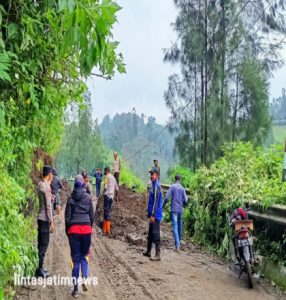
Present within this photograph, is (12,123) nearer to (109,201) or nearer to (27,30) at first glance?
(27,30)

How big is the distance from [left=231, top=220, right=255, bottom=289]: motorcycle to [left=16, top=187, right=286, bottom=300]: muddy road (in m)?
0.29

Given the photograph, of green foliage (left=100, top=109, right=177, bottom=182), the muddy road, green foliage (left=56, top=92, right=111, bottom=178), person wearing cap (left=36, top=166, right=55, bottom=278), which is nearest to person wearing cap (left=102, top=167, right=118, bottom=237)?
the muddy road

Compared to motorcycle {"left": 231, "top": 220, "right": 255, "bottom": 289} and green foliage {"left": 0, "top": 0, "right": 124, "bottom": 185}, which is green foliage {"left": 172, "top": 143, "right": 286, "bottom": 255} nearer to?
motorcycle {"left": 231, "top": 220, "right": 255, "bottom": 289}

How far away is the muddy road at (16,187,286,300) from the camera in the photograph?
6.20 m

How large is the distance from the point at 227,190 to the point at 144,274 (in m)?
3.19

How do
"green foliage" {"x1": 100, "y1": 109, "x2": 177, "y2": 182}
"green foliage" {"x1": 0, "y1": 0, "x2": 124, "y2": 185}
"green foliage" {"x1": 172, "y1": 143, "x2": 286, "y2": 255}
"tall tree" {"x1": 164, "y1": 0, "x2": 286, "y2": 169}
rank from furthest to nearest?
"green foliage" {"x1": 100, "y1": 109, "x2": 177, "y2": 182} → "tall tree" {"x1": 164, "y1": 0, "x2": 286, "y2": 169} → "green foliage" {"x1": 172, "y1": 143, "x2": 286, "y2": 255} → "green foliage" {"x1": 0, "y1": 0, "x2": 124, "y2": 185}

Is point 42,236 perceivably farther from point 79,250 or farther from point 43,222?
point 79,250

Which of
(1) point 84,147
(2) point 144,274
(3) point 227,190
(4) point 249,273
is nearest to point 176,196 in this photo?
(3) point 227,190

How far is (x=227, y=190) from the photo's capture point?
9.50m

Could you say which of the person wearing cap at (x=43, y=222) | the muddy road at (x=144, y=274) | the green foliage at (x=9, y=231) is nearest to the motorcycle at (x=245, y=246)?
the muddy road at (x=144, y=274)

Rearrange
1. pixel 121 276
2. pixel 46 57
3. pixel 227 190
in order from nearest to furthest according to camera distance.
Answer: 1. pixel 46 57
2. pixel 121 276
3. pixel 227 190

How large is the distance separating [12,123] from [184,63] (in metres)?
20.9

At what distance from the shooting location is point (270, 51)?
22.4m

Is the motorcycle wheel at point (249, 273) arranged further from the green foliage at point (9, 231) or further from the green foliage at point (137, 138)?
the green foliage at point (137, 138)
